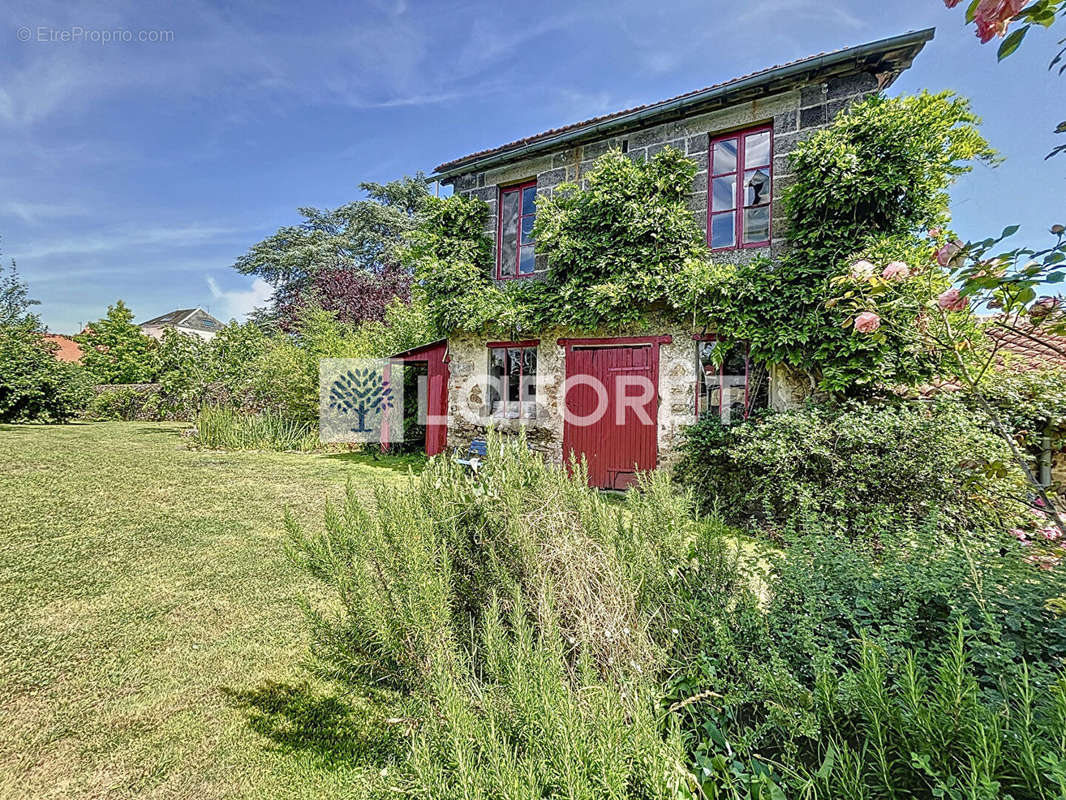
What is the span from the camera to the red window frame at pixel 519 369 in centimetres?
919

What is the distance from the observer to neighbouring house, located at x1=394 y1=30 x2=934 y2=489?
22.2ft

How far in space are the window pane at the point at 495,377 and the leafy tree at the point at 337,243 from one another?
19.4 metres

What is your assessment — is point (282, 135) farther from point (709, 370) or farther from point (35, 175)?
point (709, 370)

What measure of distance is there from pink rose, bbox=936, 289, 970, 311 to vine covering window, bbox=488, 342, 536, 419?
7139 millimetres

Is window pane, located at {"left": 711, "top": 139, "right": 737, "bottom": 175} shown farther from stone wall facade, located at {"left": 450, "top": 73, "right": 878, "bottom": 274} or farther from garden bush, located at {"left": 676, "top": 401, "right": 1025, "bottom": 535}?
garden bush, located at {"left": 676, "top": 401, "right": 1025, "bottom": 535}

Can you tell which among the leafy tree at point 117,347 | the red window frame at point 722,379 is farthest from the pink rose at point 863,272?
the leafy tree at point 117,347

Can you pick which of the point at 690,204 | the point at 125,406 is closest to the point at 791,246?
the point at 690,204

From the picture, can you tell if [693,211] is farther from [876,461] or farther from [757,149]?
[876,461]

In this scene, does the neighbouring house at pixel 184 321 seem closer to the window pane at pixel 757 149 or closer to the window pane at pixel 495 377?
the window pane at pixel 495 377

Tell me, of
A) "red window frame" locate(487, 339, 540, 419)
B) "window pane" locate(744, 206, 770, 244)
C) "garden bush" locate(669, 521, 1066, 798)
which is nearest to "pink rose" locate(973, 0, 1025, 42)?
"garden bush" locate(669, 521, 1066, 798)

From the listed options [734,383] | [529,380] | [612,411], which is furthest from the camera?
[529,380]

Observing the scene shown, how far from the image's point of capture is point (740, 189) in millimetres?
7352

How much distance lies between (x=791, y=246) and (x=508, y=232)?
5420mm

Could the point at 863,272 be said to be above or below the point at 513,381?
above
